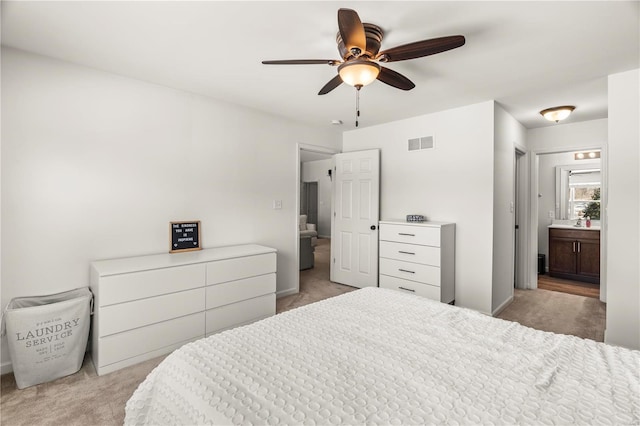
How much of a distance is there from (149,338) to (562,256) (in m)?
5.95

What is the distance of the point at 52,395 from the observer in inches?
79.9

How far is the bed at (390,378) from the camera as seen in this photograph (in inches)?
38.5

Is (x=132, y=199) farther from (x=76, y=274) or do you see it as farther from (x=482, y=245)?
(x=482, y=245)

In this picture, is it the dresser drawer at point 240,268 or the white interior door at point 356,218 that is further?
the white interior door at point 356,218

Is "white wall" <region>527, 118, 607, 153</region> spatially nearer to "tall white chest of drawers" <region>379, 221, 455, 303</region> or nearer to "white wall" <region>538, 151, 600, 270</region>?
"white wall" <region>538, 151, 600, 270</region>

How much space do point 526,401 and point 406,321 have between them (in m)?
0.72

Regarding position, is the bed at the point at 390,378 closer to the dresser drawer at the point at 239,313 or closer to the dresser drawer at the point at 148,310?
the dresser drawer at the point at 148,310

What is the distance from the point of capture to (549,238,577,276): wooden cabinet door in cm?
494

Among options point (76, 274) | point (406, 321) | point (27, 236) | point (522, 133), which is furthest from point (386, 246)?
point (27, 236)

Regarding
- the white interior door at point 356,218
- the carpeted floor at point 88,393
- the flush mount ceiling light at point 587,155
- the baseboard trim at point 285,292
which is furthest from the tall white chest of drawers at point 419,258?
the flush mount ceiling light at point 587,155

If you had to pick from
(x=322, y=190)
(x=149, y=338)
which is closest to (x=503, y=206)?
(x=149, y=338)

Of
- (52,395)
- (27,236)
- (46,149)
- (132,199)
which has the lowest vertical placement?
(52,395)

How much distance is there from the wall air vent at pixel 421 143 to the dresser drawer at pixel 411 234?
109 cm

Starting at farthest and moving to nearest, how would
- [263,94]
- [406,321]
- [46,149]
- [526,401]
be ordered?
1. [263,94]
2. [46,149]
3. [406,321]
4. [526,401]
